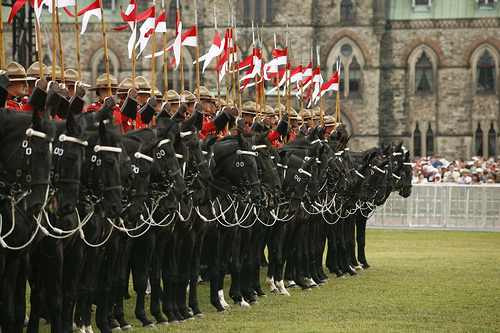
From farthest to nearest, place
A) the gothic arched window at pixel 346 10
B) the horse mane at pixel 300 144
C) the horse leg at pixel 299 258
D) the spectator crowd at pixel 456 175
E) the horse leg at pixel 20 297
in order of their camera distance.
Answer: the gothic arched window at pixel 346 10 → the spectator crowd at pixel 456 175 → the horse leg at pixel 299 258 → the horse mane at pixel 300 144 → the horse leg at pixel 20 297

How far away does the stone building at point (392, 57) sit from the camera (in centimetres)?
5381

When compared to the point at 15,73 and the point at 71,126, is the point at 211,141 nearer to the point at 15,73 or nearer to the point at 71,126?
the point at 15,73

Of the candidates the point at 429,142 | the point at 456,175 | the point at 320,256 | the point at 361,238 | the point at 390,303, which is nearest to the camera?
the point at 390,303

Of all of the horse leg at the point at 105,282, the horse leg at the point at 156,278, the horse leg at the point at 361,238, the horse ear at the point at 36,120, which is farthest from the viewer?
the horse leg at the point at 361,238

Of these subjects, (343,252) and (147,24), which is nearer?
(147,24)

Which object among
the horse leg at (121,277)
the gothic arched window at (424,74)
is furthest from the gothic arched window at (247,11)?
the horse leg at (121,277)

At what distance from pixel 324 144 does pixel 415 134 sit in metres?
40.2

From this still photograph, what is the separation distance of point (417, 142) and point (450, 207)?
24.8 metres

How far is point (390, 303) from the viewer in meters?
14.5

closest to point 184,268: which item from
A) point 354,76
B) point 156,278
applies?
point 156,278

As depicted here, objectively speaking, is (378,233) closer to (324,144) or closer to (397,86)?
(324,144)

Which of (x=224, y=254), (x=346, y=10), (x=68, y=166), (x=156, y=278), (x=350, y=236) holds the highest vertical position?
(x=346, y=10)

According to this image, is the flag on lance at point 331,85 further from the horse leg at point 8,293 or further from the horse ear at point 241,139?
the horse leg at point 8,293

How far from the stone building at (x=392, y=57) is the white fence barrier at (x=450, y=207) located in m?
22.4
